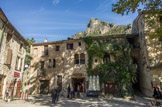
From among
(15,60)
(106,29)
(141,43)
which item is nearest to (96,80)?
(141,43)

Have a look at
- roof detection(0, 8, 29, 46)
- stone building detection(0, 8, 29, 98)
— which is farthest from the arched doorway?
roof detection(0, 8, 29, 46)

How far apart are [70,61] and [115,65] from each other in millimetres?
7218

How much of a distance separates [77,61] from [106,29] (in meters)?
62.9

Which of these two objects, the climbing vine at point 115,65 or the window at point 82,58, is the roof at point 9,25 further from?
the climbing vine at point 115,65

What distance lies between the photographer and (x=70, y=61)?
62.4 ft

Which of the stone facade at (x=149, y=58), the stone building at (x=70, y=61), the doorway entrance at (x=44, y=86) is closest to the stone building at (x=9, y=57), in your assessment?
the stone building at (x=70, y=61)

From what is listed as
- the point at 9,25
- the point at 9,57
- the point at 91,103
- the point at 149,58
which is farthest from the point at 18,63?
the point at 149,58

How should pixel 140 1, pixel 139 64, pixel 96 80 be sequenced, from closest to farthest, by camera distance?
pixel 140 1 < pixel 96 80 < pixel 139 64

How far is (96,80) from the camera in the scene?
16.6m

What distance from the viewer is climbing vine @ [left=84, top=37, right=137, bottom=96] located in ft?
50.8

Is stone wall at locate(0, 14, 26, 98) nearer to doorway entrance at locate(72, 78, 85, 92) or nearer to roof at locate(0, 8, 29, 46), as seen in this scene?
roof at locate(0, 8, 29, 46)

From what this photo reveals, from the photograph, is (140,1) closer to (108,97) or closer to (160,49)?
(160,49)

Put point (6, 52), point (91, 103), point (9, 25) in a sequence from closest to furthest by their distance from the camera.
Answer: point (91, 103)
point (6, 52)
point (9, 25)

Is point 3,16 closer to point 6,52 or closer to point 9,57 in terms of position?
point 6,52
